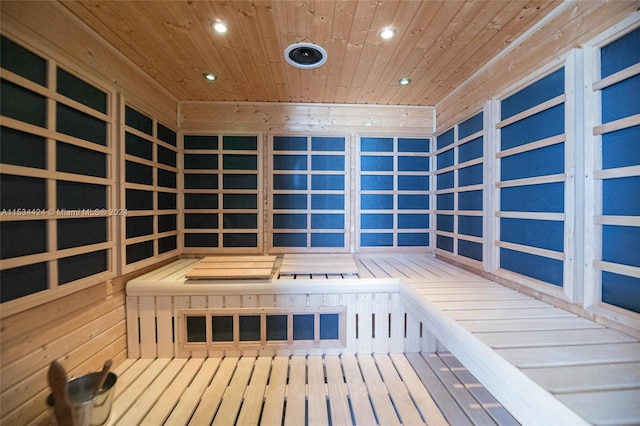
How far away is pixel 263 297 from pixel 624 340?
6.25 ft

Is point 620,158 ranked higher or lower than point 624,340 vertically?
higher

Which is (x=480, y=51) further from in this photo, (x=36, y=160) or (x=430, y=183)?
(x=36, y=160)

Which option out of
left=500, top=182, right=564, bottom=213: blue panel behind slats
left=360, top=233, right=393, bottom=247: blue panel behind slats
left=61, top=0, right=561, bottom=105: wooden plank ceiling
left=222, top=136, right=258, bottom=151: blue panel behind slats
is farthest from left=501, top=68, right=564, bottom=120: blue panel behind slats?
left=222, top=136, right=258, bottom=151: blue panel behind slats

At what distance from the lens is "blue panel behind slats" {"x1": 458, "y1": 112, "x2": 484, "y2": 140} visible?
6.34 feet

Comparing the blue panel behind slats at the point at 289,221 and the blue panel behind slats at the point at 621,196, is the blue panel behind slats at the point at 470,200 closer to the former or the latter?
the blue panel behind slats at the point at 621,196

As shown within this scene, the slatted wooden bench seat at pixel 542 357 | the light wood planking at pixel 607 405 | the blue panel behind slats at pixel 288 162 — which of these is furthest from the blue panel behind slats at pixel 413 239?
the light wood planking at pixel 607 405

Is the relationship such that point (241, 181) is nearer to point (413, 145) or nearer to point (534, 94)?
point (413, 145)

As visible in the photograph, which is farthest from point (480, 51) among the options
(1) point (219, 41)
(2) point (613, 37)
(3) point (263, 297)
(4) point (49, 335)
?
(4) point (49, 335)

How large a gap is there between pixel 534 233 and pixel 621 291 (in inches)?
17.6

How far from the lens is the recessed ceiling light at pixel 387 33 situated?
1439 millimetres

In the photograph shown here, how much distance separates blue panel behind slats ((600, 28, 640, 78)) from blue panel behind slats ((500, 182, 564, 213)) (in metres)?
0.54

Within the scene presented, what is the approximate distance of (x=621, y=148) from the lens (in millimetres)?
1073

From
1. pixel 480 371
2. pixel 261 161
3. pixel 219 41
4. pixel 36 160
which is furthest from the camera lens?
pixel 261 161

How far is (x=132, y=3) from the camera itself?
127cm
